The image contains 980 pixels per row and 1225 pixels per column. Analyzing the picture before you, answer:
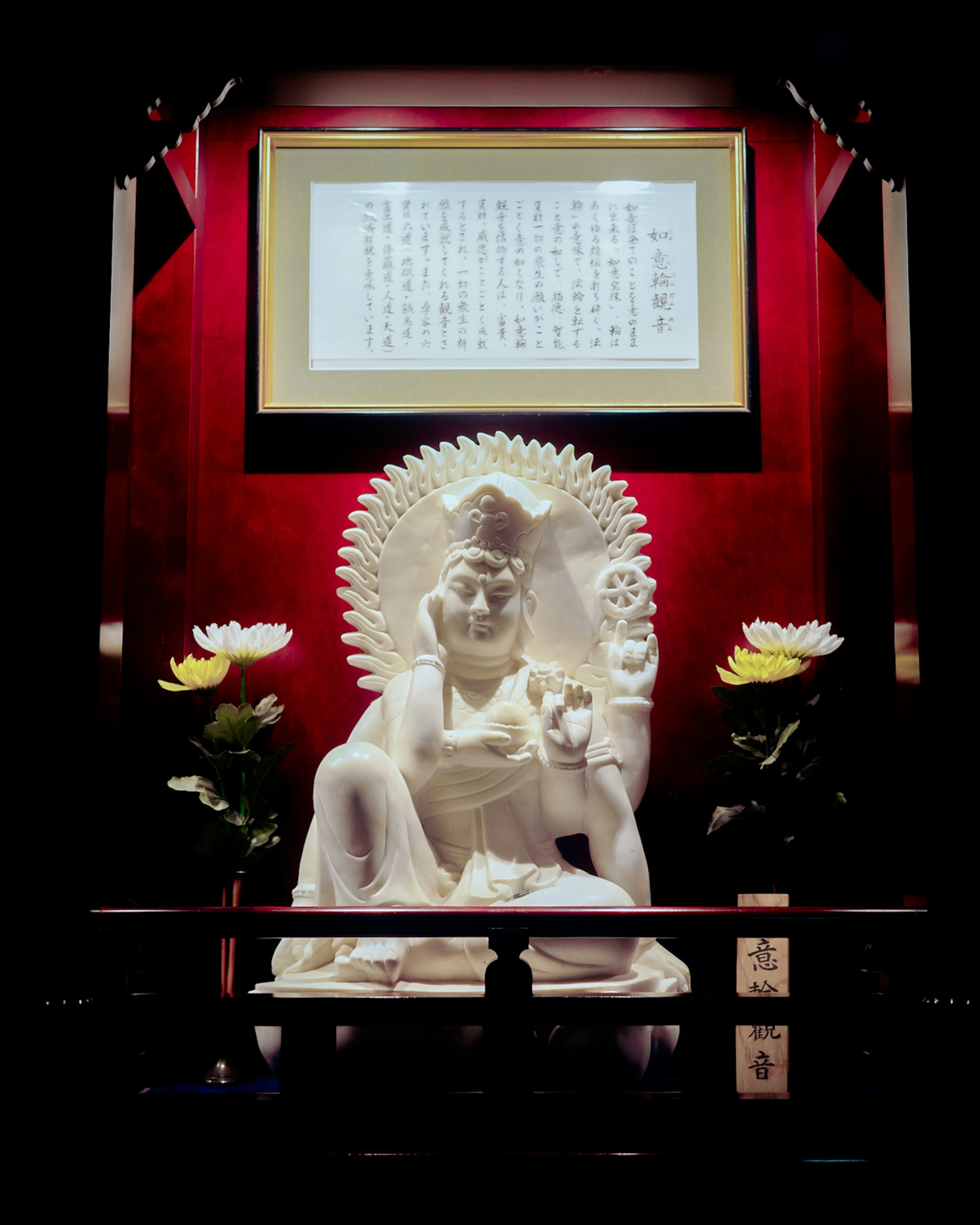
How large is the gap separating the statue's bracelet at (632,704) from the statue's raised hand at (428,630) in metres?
0.45

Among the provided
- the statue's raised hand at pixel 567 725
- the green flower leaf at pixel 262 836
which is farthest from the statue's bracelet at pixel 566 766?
the green flower leaf at pixel 262 836

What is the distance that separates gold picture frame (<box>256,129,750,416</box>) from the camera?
11.7ft

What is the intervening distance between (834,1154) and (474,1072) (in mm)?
750

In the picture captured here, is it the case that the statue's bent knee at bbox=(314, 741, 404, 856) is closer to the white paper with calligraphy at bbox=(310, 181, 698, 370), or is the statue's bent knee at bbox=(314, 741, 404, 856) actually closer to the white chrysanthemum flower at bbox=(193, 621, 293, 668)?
the white chrysanthemum flower at bbox=(193, 621, 293, 668)

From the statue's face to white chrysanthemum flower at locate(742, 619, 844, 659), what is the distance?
72cm

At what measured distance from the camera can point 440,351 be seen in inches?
142

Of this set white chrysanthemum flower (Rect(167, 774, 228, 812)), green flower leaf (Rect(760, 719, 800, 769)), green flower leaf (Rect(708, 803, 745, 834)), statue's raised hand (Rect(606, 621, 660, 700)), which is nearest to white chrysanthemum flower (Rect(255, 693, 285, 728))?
white chrysanthemum flower (Rect(167, 774, 228, 812))

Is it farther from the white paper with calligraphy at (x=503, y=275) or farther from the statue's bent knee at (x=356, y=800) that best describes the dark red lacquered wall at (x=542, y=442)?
the statue's bent knee at (x=356, y=800)

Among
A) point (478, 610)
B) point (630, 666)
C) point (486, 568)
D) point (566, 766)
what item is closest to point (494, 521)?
point (486, 568)

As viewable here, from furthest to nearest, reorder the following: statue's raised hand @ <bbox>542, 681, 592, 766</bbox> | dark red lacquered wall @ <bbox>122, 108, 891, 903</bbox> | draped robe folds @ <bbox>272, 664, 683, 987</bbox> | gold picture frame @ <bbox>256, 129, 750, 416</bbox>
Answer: gold picture frame @ <bbox>256, 129, 750, 416</bbox>
dark red lacquered wall @ <bbox>122, 108, 891, 903</bbox>
statue's raised hand @ <bbox>542, 681, 592, 766</bbox>
draped robe folds @ <bbox>272, 664, 683, 987</bbox>

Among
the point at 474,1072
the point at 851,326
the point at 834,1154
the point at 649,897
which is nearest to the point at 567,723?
the point at 649,897

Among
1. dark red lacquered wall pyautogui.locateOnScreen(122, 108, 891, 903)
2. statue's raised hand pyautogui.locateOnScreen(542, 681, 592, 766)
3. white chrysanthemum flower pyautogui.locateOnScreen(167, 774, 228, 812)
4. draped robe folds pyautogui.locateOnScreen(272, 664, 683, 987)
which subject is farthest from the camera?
dark red lacquered wall pyautogui.locateOnScreen(122, 108, 891, 903)

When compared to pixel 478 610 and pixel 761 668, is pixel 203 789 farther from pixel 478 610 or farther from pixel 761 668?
pixel 761 668

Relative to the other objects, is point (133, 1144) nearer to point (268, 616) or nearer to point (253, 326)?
point (268, 616)
